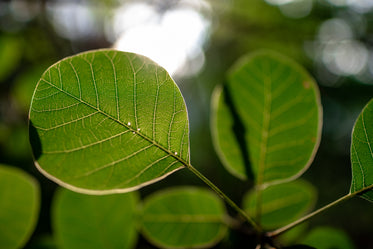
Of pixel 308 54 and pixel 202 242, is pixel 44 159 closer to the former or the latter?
pixel 202 242

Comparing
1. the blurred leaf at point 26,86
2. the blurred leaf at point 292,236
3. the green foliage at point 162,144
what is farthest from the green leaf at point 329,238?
the blurred leaf at point 26,86

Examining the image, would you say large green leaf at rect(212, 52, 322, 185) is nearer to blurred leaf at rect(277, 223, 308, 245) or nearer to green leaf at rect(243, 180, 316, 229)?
green leaf at rect(243, 180, 316, 229)

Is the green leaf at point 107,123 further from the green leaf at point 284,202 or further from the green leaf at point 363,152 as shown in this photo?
the green leaf at point 284,202

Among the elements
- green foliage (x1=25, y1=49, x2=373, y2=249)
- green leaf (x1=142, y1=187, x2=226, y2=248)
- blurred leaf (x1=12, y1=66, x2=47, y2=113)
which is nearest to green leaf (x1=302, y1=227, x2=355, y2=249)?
green foliage (x1=25, y1=49, x2=373, y2=249)

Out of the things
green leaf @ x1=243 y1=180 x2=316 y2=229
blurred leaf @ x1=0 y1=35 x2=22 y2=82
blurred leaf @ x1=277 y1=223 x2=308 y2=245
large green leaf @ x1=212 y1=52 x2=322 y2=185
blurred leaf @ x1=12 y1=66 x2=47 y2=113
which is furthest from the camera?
blurred leaf @ x1=12 y1=66 x2=47 y2=113

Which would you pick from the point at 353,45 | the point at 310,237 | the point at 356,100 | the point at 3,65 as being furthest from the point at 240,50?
the point at 310,237

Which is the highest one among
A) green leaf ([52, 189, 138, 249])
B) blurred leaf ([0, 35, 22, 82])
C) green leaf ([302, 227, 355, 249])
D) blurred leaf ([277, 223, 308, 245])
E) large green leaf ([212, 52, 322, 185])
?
large green leaf ([212, 52, 322, 185])

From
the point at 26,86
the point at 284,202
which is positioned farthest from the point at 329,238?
the point at 26,86
